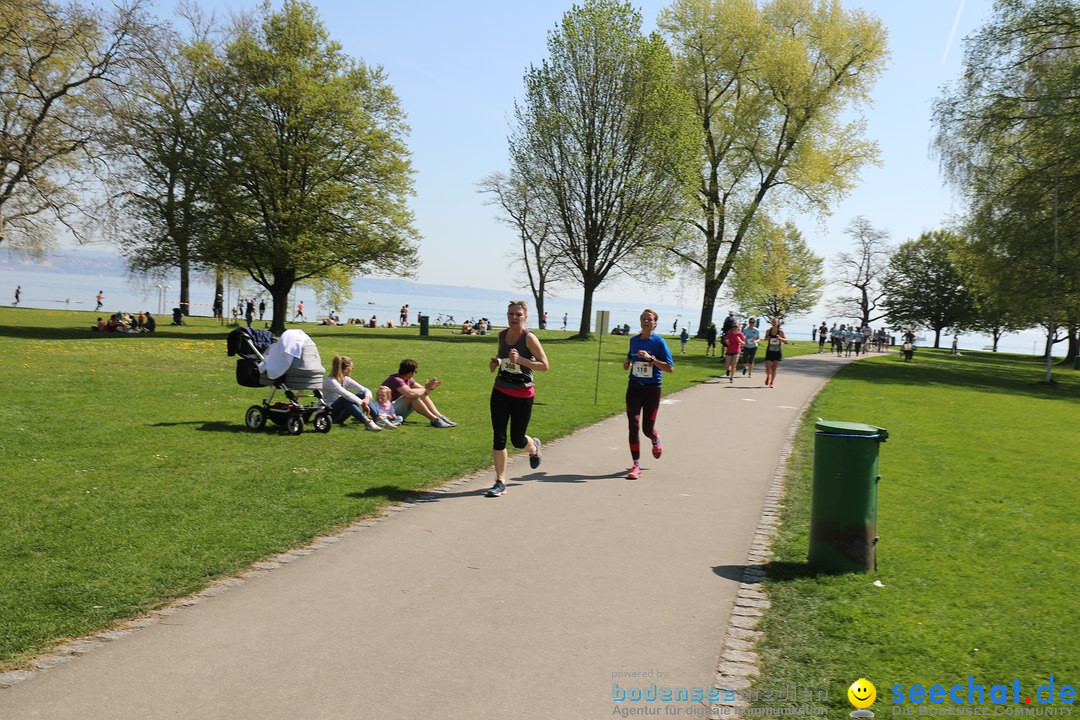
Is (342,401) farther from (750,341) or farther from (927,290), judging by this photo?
(927,290)

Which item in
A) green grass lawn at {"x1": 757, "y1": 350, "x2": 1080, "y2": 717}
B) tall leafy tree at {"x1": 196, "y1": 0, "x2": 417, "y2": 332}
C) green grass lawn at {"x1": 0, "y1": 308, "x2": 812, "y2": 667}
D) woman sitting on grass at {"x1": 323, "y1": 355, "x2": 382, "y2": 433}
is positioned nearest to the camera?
green grass lawn at {"x1": 757, "y1": 350, "x2": 1080, "y2": 717}

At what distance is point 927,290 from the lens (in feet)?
267

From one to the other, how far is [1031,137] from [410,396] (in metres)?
28.2

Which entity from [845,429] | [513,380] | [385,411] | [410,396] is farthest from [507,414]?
[410,396]

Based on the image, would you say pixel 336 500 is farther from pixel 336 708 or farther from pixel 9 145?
pixel 9 145

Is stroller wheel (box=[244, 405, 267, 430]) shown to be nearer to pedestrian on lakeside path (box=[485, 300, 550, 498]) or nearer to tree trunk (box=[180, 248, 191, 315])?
pedestrian on lakeside path (box=[485, 300, 550, 498])

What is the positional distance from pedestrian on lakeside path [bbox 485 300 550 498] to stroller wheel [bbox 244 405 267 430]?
4.86 meters

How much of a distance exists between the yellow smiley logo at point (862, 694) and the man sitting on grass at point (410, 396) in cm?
968

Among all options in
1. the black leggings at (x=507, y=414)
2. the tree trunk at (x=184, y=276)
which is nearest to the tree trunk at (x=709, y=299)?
the tree trunk at (x=184, y=276)

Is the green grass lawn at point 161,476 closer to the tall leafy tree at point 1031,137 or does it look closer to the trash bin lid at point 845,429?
the trash bin lid at point 845,429

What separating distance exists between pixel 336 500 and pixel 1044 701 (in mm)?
6006

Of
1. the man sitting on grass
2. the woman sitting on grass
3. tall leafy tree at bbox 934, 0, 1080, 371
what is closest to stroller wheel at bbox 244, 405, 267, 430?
the woman sitting on grass

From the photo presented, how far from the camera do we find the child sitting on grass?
12.9 m
